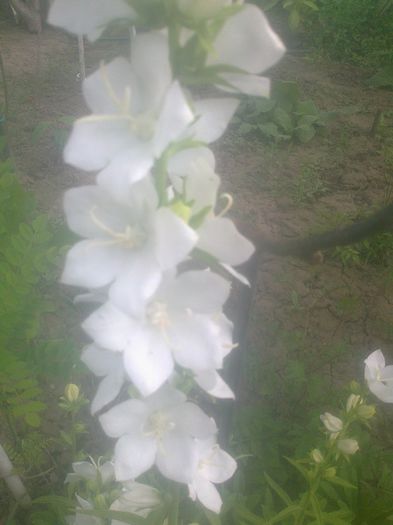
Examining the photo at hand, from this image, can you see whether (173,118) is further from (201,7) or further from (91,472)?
(91,472)

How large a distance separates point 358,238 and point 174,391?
44cm

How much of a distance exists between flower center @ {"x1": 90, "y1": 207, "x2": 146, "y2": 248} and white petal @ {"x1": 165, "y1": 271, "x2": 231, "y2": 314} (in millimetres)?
85

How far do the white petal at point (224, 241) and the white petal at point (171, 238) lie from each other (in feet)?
0.29

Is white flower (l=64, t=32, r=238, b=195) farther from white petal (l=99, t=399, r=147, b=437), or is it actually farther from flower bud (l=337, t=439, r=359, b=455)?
flower bud (l=337, t=439, r=359, b=455)

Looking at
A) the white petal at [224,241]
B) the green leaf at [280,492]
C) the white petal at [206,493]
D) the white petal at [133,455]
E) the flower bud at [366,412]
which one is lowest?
the green leaf at [280,492]

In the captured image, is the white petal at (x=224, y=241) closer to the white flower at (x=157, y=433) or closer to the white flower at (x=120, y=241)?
the white flower at (x=120, y=241)

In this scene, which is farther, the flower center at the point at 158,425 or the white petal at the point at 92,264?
the flower center at the point at 158,425

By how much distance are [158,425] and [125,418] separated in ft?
0.22

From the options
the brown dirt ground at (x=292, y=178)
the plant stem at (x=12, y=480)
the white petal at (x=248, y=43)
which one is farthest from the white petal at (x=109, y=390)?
the brown dirt ground at (x=292, y=178)

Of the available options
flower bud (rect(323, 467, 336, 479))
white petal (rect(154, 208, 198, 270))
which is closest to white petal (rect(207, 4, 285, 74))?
white petal (rect(154, 208, 198, 270))

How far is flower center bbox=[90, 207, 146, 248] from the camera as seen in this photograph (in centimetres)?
82

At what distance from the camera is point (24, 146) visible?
13.7ft

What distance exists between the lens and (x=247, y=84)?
771 mm

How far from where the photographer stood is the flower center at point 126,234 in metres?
0.82
